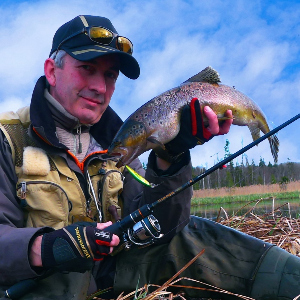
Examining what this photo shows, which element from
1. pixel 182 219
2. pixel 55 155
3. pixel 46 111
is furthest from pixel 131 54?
pixel 182 219

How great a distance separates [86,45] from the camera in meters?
3.19

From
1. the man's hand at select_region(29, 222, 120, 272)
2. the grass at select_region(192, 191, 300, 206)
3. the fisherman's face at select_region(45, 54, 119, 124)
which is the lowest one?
the grass at select_region(192, 191, 300, 206)

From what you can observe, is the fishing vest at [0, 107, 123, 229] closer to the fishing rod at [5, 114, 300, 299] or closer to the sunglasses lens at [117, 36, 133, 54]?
the fishing rod at [5, 114, 300, 299]

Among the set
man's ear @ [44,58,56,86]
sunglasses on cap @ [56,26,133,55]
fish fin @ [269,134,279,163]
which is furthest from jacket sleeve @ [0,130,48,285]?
fish fin @ [269,134,279,163]

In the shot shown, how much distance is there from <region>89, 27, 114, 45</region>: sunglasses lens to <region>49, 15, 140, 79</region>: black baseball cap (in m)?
0.04

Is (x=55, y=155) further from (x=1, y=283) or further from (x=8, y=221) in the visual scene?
(x=1, y=283)

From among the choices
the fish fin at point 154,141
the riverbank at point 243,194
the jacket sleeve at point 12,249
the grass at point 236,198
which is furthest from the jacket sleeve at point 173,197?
the riverbank at point 243,194

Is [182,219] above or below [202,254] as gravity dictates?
above

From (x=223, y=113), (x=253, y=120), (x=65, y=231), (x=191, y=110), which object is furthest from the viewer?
(x=253, y=120)

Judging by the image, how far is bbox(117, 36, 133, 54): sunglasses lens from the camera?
339cm

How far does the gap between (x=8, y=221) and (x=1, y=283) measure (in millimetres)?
417

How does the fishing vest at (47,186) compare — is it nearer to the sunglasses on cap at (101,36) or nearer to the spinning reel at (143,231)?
the spinning reel at (143,231)

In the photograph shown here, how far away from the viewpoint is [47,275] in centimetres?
254

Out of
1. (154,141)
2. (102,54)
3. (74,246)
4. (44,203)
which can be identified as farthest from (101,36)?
(74,246)
